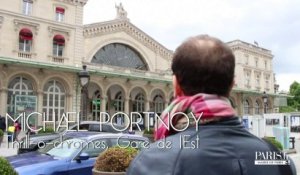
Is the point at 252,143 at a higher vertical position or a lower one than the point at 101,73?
lower

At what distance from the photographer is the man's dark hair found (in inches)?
78.8

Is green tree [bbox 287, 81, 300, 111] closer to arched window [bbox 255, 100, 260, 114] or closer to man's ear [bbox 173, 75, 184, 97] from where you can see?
arched window [bbox 255, 100, 260, 114]

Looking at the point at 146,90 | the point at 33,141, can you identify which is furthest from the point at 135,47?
the point at 33,141

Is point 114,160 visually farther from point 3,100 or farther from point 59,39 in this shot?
point 59,39

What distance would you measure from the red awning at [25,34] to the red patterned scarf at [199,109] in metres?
32.9

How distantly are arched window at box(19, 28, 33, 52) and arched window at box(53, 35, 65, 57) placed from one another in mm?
2475

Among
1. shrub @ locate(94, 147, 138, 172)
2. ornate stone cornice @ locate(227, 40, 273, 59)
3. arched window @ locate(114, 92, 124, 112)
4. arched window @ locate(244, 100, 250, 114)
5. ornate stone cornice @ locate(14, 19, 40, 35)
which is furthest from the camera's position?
ornate stone cornice @ locate(227, 40, 273, 59)

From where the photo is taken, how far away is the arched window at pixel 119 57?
40134 millimetres

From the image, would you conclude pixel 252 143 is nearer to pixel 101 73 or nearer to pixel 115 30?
pixel 101 73

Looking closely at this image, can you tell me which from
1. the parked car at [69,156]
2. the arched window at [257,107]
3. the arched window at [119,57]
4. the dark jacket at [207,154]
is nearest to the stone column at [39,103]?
the arched window at [119,57]

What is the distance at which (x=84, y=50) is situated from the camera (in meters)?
38.0

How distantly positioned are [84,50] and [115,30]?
16.0 ft

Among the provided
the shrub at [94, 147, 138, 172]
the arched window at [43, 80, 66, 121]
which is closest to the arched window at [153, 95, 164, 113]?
the arched window at [43, 80, 66, 121]

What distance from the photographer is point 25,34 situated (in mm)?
32844
